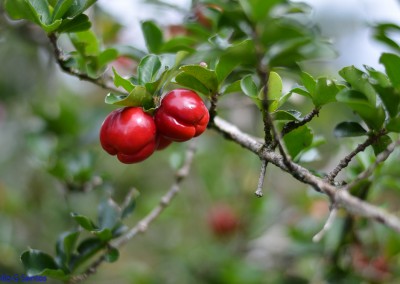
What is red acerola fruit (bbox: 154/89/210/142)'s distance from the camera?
107cm

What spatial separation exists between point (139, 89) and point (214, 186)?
5.68ft

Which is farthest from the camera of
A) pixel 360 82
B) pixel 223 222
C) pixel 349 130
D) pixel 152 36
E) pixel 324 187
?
pixel 223 222

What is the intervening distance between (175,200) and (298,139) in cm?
163

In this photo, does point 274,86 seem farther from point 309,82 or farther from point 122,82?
point 122,82

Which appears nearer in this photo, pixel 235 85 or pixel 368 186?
pixel 235 85

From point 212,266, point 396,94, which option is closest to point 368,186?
point 396,94

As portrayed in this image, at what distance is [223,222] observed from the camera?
2660 millimetres

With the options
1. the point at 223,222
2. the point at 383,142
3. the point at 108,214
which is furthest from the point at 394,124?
the point at 223,222

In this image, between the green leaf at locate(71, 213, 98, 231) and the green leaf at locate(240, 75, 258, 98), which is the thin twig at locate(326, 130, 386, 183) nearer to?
the green leaf at locate(240, 75, 258, 98)

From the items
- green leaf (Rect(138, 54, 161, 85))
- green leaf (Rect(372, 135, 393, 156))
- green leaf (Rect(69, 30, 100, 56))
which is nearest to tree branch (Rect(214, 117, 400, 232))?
green leaf (Rect(372, 135, 393, 156))

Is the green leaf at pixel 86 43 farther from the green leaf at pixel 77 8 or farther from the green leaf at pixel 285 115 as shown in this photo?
the green leaf at pixel 285 115

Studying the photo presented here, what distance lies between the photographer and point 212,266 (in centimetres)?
230

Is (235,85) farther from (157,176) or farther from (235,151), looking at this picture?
(157,176)

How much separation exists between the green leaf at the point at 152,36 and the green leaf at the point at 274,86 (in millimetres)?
442
